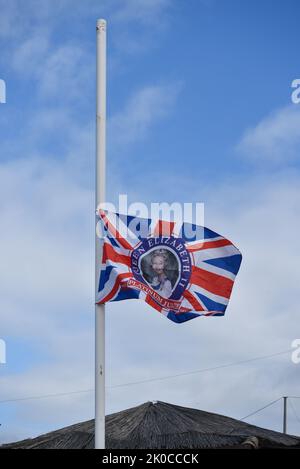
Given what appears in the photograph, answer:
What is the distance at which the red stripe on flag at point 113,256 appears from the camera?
12.1 m

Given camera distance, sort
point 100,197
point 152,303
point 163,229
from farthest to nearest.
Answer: point 100,197 < point 163,229 < point 152,303

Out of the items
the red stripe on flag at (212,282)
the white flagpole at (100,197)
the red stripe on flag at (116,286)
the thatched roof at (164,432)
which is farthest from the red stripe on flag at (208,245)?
the thatched roof at (164,432)

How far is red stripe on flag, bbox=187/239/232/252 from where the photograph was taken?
12.3m

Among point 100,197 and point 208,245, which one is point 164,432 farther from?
point 100,197

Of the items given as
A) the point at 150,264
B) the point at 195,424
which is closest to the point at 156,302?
the point at 150,264

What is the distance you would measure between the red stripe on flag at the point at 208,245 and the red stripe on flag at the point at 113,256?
3.03 feet

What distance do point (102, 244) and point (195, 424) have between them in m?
3.49

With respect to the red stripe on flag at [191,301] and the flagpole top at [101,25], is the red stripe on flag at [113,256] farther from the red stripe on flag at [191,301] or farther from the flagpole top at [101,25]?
the flagpole top at [101,25]

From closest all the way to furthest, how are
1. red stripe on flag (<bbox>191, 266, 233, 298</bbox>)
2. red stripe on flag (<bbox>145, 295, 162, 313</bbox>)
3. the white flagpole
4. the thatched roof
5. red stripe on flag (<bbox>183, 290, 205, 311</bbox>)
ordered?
the white flagpole → red stripe on flag (<bbox>145, 295, 162, 313</bbox>) → red stripe on flag (<bbox>183, 290, 205, 311</bbox>) → red stripe on flag (<bbox>191, 266, 233, 298</bbox>) → the thatched roof

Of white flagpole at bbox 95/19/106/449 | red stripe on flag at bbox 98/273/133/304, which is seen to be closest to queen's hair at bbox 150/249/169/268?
red stripe on flag at bbox 98/273/133/304

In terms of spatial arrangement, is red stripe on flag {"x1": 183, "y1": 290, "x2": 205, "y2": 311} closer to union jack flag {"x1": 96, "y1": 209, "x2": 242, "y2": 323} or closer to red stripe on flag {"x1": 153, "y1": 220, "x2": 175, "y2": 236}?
union jack flag {"x1": 96, "y1": 209, "x2": 242, "y2": 323}

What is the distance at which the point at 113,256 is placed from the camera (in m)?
12.1

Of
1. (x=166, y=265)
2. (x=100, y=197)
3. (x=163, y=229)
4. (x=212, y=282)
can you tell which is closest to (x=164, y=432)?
(x=212, y=282)

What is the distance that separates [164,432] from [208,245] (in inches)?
122
